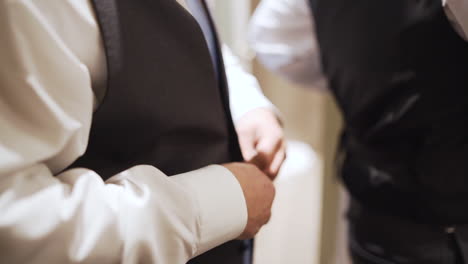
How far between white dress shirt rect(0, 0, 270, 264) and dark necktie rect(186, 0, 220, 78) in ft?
0.57

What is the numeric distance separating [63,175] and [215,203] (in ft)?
0.47

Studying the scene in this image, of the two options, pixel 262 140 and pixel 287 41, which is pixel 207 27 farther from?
pixel 287 41

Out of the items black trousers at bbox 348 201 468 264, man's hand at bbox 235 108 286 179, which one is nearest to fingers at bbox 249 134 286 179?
man's hand at bbox 235 108 286 179

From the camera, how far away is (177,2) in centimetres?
44

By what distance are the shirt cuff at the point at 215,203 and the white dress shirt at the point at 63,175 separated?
0.06ft

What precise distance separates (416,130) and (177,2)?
0.46 m

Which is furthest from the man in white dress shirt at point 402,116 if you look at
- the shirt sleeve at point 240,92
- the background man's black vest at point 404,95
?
the shirt sleeve at point 240,92

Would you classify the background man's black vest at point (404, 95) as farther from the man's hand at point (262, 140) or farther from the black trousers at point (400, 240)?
the man's hand at point (262, 140)

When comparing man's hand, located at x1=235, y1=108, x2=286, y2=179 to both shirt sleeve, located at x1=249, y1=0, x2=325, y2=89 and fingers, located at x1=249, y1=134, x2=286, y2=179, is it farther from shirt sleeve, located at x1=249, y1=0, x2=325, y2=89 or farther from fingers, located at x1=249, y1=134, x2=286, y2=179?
shirt sleeve, located at x1=249, y1=0, x2=325, y2=89

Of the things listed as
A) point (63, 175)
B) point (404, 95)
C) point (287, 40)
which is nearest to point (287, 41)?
point (287, 40)

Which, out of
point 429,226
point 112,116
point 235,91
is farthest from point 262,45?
point 112,116

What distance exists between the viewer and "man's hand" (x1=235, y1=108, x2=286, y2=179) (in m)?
0.55

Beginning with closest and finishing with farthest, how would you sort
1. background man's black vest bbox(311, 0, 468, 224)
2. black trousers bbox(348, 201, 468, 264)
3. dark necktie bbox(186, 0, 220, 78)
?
dark necktie bbox(186, 0, 220, 78), background man's black vest bbox(311, 0, 468, 224), black trousers bbox(348, 201, 468, 264)

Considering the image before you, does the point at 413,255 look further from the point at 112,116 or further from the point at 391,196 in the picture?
the point at 112,116
